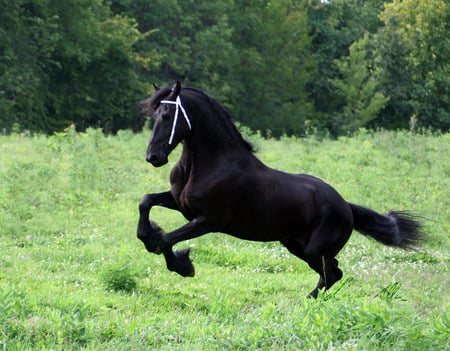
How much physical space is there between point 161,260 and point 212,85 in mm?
39894

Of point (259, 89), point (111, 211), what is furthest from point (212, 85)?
point (111, 211)

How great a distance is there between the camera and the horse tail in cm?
881

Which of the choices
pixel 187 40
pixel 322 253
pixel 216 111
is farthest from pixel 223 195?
pixel 187 40

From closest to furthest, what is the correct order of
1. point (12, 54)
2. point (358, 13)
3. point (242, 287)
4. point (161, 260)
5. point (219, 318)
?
1. point (219, 318)
2. point (242, 287)
3. point (161, 260)
4. point (12, 54)
5. point (358, 13)

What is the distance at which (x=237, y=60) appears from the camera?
49906 millimetres

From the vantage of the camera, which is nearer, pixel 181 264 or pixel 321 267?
pixel 181 264

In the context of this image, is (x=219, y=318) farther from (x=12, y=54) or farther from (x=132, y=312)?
(x=12, y=54)

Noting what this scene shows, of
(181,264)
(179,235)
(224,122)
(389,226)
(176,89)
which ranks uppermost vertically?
(176,89)

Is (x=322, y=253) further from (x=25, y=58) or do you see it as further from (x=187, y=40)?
(x=187, y=40)

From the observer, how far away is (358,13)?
2368 inches

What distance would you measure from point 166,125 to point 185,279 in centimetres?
273

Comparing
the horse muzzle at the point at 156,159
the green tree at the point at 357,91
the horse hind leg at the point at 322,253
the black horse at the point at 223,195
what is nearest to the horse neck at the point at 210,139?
the black horse at the point at 223,195

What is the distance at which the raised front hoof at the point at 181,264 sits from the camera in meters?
7.59

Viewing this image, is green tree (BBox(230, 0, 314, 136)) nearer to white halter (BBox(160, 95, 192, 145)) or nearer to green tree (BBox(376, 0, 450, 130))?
green tree (BBox(376, 0, 450, 130))
